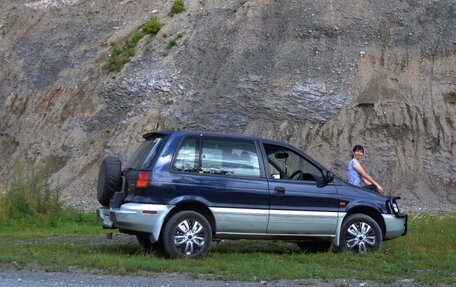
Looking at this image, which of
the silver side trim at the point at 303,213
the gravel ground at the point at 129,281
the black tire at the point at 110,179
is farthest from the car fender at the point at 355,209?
the black tire at the point at 110,179

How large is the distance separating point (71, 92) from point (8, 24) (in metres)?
6.00

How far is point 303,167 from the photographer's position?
12266 mm

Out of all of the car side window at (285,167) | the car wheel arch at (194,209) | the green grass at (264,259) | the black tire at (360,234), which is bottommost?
the green grass at (264,259)

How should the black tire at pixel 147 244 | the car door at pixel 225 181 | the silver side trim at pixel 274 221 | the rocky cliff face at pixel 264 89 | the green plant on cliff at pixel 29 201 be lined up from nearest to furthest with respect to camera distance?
the car door at pixel 225 181, the silver side trim at pixel 274 221, the black tire at pixel 147 244, the green plant on cliff at pixel 29 201, the rocky cliff face at pixel 264 89

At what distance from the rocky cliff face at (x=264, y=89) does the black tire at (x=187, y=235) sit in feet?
36.2

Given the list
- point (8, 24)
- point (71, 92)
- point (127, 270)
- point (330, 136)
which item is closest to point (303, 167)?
point (127, 270)

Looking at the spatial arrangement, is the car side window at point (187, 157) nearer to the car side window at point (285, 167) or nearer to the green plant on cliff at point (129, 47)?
the car side window at point (285, 167)

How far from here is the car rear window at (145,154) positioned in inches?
439

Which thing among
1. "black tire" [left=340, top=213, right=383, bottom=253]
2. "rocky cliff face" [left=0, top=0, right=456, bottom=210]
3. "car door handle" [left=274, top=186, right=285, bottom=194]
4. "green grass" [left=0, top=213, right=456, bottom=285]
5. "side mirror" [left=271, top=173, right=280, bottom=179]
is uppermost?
"rocky cliff face" [left=0, top=0, right=456, bottom=210]

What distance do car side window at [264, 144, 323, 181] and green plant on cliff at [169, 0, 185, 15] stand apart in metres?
16.9

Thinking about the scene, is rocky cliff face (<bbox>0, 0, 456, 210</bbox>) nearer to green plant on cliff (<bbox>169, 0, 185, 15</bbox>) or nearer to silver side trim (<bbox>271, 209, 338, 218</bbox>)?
green plant on cliff (<bbox>169, 0, 185, 15</bbox>)

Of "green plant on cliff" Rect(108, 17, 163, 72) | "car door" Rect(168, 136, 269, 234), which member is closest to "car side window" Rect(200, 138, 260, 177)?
"car door" Rect(168, 136, 269, 234)

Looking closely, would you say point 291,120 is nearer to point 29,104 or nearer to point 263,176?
point 29,104

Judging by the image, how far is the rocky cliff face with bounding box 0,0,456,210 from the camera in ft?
75.9
